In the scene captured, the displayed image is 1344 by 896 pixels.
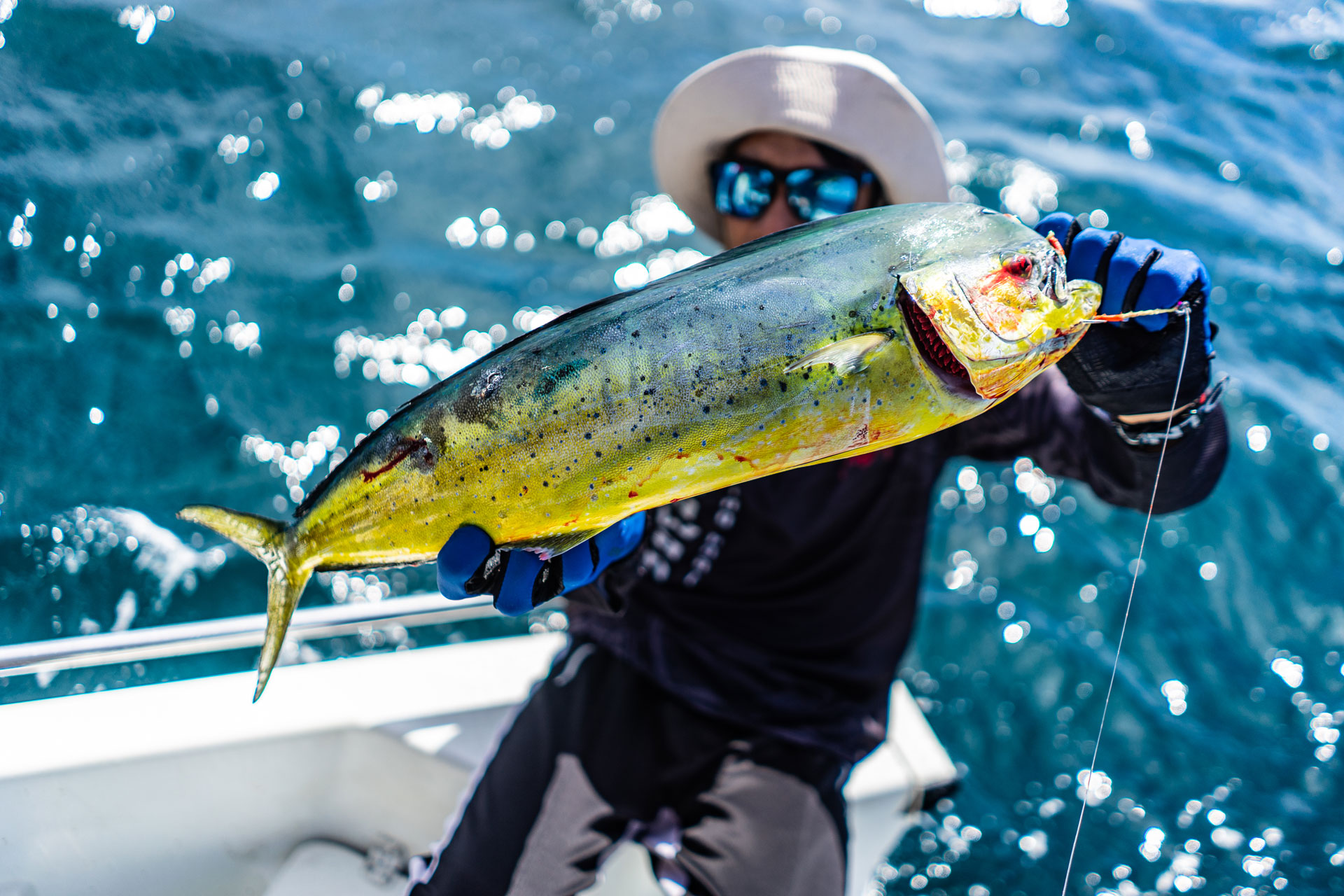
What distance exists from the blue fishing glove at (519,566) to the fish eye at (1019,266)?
1.00m

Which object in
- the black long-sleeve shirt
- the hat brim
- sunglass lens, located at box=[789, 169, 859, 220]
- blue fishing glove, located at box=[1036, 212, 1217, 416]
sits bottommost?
the black long-sleeve shirt

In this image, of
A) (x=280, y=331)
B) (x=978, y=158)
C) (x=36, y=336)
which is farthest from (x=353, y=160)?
(x=978, y=158)

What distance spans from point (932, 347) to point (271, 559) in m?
1.43

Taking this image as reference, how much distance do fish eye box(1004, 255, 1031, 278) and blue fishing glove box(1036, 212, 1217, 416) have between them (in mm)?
455

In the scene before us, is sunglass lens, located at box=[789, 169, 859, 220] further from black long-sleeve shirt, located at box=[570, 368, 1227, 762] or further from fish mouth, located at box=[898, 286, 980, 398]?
fish mouth, located at box=[898, 286, 980, 398]

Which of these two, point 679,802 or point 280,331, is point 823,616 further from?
point 280,331

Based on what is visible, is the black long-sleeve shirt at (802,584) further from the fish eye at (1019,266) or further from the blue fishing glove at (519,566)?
the fish eye at (1019,266)

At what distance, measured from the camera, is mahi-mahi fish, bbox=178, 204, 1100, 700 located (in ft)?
4.58

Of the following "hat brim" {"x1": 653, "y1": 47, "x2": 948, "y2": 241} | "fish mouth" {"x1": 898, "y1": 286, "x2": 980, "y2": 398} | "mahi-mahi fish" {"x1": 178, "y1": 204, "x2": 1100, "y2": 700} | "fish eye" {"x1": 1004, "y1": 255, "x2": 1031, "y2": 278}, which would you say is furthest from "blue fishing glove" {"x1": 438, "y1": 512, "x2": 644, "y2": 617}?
"hat brim" {"x1": 653, "y1": 47, "x2": 948, "y2": 241}

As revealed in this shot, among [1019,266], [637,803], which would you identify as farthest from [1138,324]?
[637,803]

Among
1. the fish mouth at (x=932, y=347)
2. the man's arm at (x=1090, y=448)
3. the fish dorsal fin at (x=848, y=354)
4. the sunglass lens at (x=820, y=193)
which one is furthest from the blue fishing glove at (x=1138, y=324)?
the sunglass lens at (x=820, y=193)

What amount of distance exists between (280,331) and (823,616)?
4.16 m

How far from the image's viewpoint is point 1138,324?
1793 millimetres

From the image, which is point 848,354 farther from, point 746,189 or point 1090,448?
point 746,189
